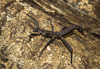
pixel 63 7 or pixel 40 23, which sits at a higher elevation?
pixel 63 7

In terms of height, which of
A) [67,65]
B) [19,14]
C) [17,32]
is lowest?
[67,65]

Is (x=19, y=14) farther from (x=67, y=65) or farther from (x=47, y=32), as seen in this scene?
(x=67, y=65)

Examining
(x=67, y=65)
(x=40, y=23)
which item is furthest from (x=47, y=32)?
(x=67, y=65)

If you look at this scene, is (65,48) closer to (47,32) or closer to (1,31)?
(47,32)

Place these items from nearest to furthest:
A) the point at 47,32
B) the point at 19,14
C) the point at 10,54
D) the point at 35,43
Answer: the point at 10,54, the point at 35,43, the point at 47,32, the point at 19,14

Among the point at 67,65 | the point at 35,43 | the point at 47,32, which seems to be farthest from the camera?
the point at 47,32

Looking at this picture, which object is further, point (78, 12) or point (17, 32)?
point (78, 12)
